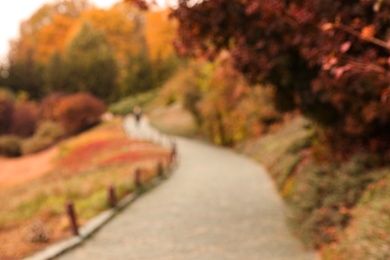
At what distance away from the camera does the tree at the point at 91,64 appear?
154 feet

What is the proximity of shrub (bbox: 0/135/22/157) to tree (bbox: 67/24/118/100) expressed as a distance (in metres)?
13.1

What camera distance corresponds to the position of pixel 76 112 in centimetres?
3728

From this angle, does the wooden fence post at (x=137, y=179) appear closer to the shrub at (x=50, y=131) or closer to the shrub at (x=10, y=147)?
the shrub at (x=10, y=147)

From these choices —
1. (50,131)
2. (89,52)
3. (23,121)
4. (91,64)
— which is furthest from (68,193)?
(89,52)

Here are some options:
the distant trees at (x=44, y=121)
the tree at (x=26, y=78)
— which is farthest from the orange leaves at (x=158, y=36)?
the tree at (x=26, y=78)

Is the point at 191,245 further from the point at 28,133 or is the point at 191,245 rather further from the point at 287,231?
the point at 28,133

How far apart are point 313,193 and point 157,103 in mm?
41006

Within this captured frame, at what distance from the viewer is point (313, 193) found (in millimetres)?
7164

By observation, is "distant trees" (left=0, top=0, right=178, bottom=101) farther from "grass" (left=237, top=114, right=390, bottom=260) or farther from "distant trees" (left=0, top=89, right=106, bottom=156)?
"grass" (left=237, top=114, right=390, bottom=260)

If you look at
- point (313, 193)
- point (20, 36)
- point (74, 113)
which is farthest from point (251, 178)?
point (20, 36)

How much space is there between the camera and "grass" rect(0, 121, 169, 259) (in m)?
8.12

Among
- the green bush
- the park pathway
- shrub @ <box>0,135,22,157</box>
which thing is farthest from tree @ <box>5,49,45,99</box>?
the green bush

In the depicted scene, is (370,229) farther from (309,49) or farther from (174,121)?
(174,121)

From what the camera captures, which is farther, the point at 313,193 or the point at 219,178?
the point at 219,178
